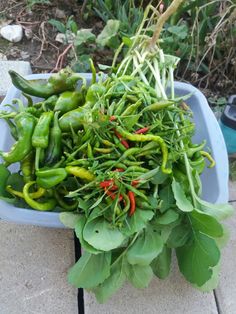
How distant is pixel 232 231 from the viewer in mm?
1490

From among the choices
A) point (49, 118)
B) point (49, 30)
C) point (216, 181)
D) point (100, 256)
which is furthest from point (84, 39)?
point (100, 256)

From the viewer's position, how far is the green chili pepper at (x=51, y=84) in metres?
1.29

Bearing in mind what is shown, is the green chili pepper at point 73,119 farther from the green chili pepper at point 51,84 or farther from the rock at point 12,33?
the rock at point 12,33

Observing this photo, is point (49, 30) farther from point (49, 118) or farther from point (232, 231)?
point (232, 231)

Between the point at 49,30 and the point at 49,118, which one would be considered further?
the point at 49,30

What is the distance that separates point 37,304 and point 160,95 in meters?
0.69

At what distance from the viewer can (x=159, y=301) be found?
1303mm

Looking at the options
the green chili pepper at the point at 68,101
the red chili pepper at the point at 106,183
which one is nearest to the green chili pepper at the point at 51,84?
the green chili pepper at the point at 68,101

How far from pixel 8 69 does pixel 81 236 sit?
1.01 meters

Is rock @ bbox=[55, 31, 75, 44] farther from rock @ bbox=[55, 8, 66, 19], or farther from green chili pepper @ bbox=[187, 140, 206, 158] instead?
green chili pepper @ bbox=[187, 140, 206, 158]

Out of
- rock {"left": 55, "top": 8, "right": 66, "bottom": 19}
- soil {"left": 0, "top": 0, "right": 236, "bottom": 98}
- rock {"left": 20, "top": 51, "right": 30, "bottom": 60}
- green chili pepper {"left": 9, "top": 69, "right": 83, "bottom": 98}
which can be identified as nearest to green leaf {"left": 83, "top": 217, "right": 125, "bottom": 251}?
green chili pepper {"left": 9, "top": 69, "right": 83, "bottom": 98}

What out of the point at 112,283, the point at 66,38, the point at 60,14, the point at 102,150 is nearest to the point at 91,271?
the point at 112,283

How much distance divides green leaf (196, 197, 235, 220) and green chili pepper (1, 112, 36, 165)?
46cm

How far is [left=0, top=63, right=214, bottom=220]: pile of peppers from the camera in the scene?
1.09 metres
